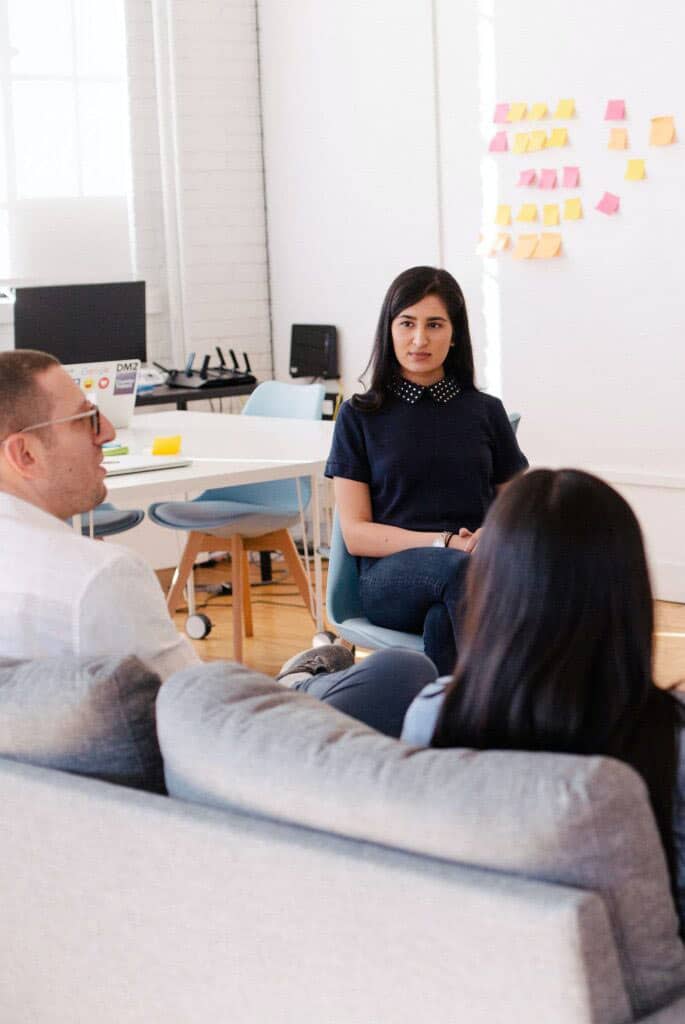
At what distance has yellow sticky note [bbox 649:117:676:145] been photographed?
473cm

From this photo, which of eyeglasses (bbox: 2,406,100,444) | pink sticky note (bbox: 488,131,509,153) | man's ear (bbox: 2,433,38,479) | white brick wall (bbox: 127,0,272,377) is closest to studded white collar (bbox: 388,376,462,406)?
eyeglasses (bbox: 2,406,100,444)

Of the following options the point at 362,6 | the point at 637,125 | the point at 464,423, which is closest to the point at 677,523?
the point at 637,125

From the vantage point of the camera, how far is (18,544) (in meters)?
1.93

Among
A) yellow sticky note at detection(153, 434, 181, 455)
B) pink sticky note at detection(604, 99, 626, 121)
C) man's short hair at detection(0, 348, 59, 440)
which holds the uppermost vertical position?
pink sticky note at detection(604, 99, 626, 121)

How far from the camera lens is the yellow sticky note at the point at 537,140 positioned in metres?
5.14

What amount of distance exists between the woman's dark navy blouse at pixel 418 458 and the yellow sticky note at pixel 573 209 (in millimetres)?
1904

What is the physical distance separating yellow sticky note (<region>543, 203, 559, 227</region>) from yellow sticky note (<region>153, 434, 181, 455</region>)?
1794 mm

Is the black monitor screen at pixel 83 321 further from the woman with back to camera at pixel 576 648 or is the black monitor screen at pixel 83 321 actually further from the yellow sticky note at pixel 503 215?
the woman with back to camera at pixel 576 648

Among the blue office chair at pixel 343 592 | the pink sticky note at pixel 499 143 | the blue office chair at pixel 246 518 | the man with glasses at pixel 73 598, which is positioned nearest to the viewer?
the man with glasses at pixel 73 598

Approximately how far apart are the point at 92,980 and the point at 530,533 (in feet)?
2.26

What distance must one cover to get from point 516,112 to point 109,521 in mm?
2061

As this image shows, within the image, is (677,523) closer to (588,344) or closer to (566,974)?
(588,344)

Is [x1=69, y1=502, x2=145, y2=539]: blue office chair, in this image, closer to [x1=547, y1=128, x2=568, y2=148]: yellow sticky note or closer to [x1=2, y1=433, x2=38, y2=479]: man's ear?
[x1=547, y1=128, x2=568, y2=148]: yellow sticky note

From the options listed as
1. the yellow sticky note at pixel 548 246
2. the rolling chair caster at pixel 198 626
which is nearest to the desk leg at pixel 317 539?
the rolling chair caster at pixel 198 626
